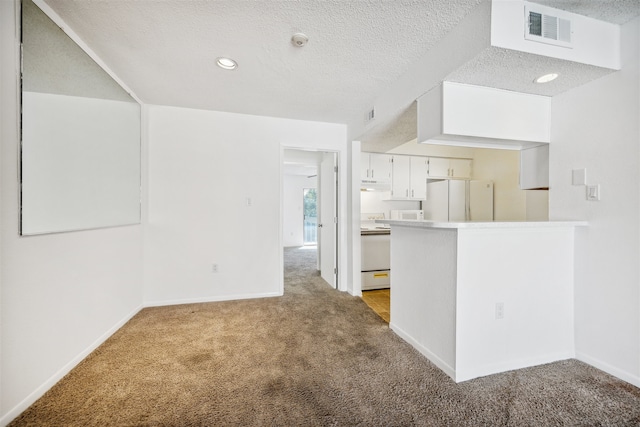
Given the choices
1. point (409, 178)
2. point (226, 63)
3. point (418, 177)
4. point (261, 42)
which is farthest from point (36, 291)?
point (418, 177)

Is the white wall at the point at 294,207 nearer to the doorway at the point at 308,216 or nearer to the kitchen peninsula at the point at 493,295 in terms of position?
the doorway at the point at 308,216

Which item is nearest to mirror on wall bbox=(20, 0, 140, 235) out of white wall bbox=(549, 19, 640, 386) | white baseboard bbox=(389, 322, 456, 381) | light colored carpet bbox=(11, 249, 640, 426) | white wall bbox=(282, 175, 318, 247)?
light colored carpet bbox=(11, 249, 640, 426)

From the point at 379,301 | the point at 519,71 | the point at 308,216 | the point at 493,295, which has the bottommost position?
the point at 379,301

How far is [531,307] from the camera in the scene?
1940mm

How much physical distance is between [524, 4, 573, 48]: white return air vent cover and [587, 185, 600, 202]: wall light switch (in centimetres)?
98

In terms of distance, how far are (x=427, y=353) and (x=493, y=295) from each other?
2.14 feet

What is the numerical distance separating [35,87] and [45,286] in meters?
1.21

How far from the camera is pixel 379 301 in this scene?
336 centimetres

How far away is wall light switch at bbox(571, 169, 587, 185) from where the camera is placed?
1.95 meters

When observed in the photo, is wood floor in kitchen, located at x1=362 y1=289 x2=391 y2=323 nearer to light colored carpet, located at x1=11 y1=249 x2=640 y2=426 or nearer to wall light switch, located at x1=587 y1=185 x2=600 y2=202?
light colored carpet, located at x1=11 y1=249 x2=640 y2=426

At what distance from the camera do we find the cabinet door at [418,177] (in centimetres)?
460

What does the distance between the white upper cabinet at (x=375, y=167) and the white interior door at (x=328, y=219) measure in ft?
1.94

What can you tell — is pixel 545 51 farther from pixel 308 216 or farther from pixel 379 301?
pixel 308 216

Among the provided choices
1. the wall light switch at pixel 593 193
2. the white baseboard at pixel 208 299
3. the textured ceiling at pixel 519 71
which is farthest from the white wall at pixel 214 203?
the wall light switch at pixel 593 193
